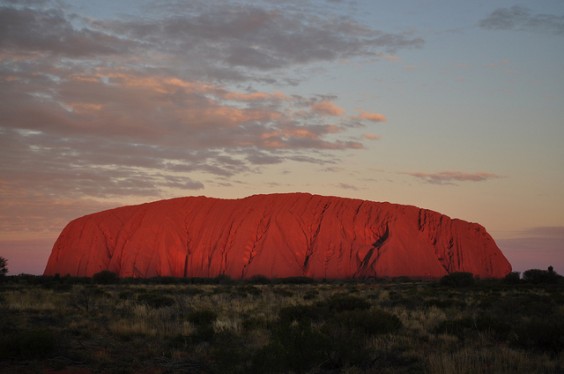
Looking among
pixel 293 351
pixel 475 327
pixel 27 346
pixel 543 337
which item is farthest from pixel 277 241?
pixel 293 351

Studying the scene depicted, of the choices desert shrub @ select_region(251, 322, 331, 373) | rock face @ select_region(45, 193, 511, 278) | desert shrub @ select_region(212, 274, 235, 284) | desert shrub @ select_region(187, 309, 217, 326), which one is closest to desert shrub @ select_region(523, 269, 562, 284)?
rock face @ select_region(45, 193, 511, 278)

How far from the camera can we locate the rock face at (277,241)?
63.7 m

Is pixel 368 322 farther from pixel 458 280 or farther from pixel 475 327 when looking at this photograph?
pixel 458 280

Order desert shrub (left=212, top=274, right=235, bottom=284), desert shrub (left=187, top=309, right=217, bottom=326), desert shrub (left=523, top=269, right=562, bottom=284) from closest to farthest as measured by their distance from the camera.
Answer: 1. desert shrub (left=187, top=309, right=217, bottom=326)
2. desert shrub (left=523, top=269, right=562, bottom=284)
3. desert shrub (left=212, top=274, right=235, bottom=284)

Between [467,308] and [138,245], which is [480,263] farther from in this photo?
[467,308]

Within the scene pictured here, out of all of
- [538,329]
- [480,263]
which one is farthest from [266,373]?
[480,263]

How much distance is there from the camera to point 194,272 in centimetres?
6775

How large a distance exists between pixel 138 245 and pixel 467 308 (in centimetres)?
5636

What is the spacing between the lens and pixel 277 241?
65.5 metres

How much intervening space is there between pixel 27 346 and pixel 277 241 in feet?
184

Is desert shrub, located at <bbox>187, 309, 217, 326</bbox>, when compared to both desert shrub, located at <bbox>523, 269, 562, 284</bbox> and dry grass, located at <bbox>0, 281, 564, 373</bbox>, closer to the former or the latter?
dry grass, located at <bbox>0, 281, 564, 373</bbox>

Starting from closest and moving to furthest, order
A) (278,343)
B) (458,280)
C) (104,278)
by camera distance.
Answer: (278,343)
(458,280)
(104,278)

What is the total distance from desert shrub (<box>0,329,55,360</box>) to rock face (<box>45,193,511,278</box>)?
52552 mm

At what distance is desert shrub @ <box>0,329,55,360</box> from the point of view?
9.36 metres
